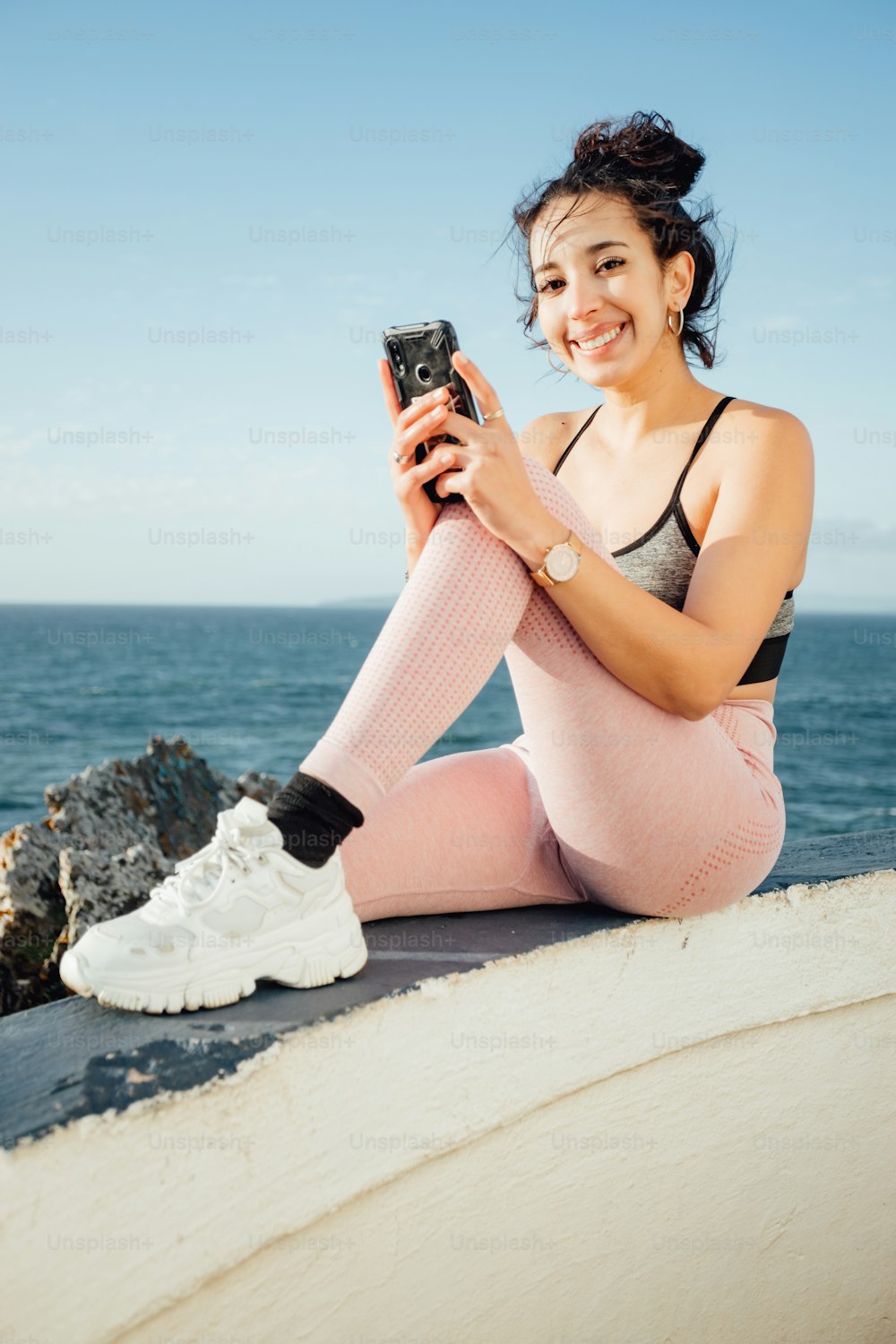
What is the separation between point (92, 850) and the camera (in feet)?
11.9

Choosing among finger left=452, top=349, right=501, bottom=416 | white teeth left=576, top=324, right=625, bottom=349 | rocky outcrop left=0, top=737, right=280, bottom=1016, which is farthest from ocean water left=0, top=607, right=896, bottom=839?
finger left=452, top=349, right=501, bottom=416

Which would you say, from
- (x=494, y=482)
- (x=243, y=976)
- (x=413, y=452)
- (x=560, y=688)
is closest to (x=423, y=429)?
(x=413, y=452)

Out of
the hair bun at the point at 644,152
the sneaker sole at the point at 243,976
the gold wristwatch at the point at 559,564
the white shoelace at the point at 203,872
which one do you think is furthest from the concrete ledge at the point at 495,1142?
the hair bun at the point at 644,152

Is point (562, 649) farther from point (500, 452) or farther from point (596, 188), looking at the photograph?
point (596, 188)

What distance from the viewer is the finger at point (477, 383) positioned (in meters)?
1.56

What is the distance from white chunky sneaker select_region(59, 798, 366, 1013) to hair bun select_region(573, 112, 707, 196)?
4.68 feet

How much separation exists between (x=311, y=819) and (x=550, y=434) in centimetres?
130

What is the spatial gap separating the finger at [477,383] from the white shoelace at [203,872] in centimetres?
74

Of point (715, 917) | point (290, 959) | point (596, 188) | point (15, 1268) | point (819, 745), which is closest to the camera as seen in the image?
point (15, 1268)

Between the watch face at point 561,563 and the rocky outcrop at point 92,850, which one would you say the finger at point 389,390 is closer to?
the watch face at point 561,563

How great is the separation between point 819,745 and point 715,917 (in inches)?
1197

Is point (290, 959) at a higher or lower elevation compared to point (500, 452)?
lower

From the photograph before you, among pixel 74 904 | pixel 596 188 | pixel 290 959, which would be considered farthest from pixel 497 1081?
pixel 74 904

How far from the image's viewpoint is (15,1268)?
1.00 metres
